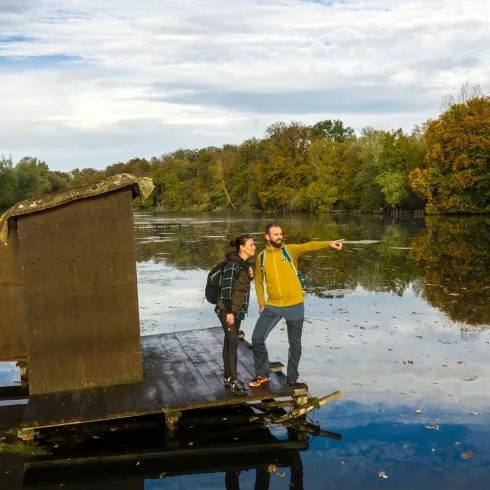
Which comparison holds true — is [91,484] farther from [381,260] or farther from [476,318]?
[381,260]

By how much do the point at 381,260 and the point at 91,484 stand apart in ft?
64.1

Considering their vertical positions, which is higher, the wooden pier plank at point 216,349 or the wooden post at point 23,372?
the wooden pier plank at point 216,349

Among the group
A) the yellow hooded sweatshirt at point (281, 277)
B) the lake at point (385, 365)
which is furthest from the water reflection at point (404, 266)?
the yellow hooded sweatshirt at point (281, 277)

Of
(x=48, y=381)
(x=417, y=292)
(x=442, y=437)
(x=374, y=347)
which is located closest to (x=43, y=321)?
(x=48, y=381)

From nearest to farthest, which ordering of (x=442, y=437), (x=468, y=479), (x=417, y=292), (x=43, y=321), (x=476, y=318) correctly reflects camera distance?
(x=468, y=479) → (x=442, y=437) → (x=43, y=321) → (x=476, y=318) → (x=417, y=292)

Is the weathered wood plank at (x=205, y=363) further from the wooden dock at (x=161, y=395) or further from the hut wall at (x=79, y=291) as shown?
the hut wall at (x=79, y=291)

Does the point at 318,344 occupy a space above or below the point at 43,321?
below

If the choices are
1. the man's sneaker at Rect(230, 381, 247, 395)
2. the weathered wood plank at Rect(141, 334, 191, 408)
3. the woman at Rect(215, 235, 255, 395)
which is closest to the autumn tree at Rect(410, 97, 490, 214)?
the weathered wood plank at Rect(141, 334, 191, 408)

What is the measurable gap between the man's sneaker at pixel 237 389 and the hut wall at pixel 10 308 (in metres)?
3.62

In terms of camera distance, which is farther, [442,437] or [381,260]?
[381,260]

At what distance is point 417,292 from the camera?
1641 cm

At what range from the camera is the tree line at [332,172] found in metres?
62.7

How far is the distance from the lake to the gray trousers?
2.63ft

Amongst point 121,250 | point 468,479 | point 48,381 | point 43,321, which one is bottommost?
point 468,479
